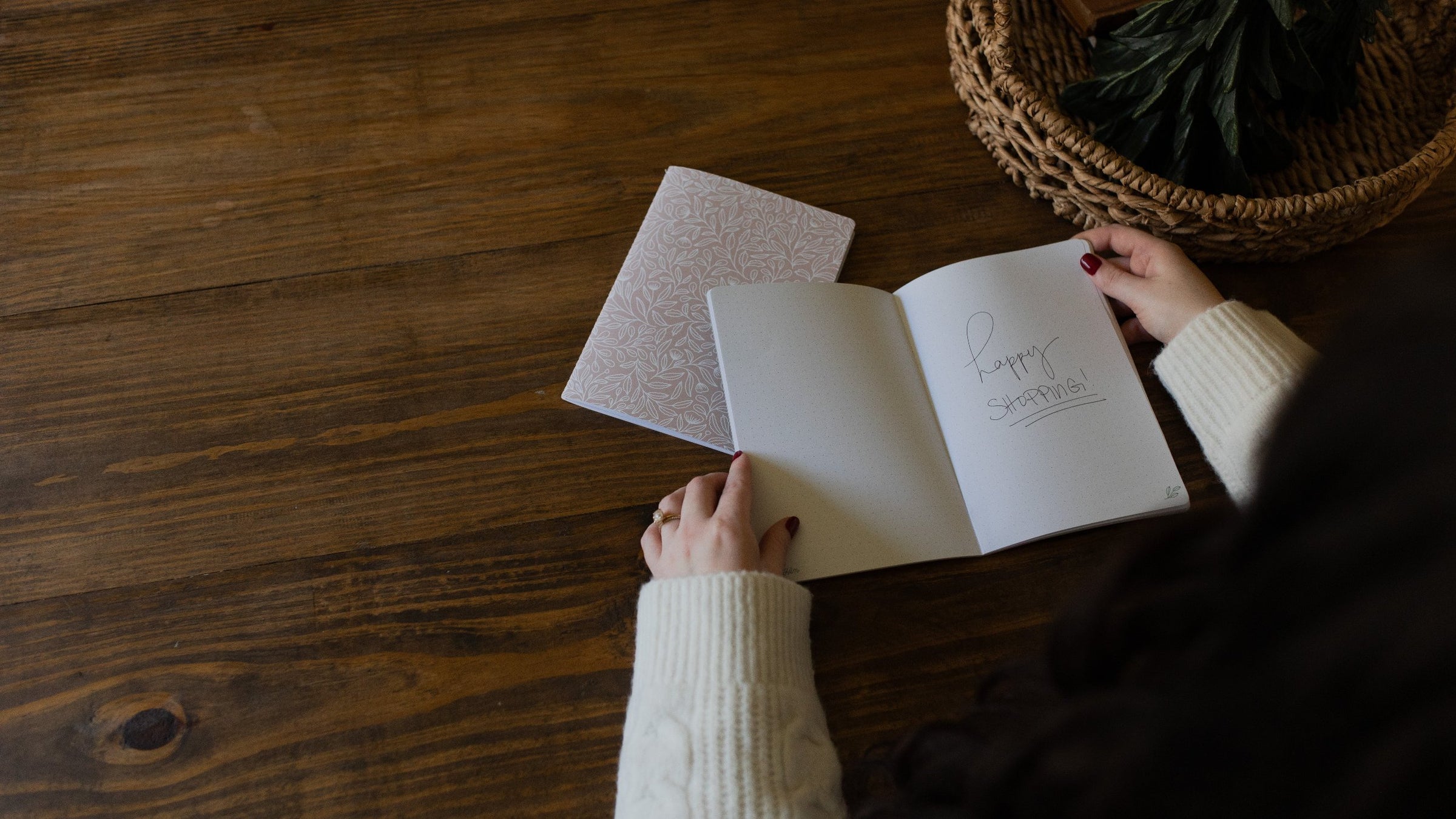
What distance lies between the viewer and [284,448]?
754mm

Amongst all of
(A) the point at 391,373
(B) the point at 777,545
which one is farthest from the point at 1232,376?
(A) the point at 391,373

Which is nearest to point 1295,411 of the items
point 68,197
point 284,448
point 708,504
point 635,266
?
point 708,504

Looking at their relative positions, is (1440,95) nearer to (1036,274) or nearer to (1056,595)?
(1036,274)

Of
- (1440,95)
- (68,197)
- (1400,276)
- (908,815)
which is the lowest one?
(908,815)

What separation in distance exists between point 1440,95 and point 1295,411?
77 cm

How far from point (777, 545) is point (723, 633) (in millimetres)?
91

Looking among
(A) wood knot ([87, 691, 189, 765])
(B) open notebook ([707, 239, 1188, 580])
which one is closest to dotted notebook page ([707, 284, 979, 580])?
(B) open notebook ([707, 239, 1188, 580])

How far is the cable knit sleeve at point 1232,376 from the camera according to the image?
0.70 metres

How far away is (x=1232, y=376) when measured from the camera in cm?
72

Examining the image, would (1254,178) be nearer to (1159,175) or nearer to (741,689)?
(1159,175)

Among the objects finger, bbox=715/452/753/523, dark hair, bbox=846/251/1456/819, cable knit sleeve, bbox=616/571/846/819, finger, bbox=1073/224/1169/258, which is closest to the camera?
dark hair, bbox=846/251/1456/819

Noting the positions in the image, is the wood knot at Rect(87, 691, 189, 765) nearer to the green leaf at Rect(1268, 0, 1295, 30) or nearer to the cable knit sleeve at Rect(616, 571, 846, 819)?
the cable knit sleeve at Rect(616, 571, 846, 819)

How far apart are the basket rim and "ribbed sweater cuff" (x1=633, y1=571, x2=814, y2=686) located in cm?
46

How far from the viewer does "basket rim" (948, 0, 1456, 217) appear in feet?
2.46
